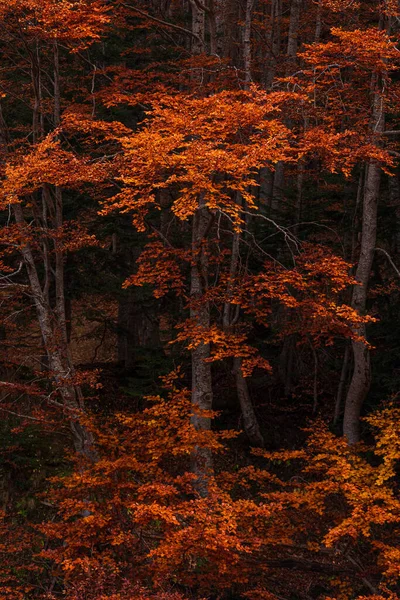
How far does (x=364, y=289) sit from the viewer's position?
12047mm

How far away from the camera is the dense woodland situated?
28.8 feet

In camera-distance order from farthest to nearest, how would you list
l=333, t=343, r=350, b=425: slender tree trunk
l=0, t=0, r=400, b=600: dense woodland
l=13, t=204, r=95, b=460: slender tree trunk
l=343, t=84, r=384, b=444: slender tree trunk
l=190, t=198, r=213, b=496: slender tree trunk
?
l=333, t=343, r=350, b=425: slender tree trunk, l=343, t=84, r=384, b=444: slender tree trunk, l=190, t=198, r=213, b=496: slender tree trunk, l=13, t=204, r=95, b=460: slender tree trunk, l=0, t=0, r=400, b=600: dense woodland

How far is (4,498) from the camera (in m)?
12.6

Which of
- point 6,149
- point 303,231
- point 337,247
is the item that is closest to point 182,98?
point 6,149

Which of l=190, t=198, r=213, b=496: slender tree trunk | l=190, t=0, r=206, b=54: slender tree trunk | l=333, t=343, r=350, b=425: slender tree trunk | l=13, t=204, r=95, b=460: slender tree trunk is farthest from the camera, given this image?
l=333, t=343, r=350, b=425: slender tree trunk

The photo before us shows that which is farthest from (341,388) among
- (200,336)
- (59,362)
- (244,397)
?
(59,362)

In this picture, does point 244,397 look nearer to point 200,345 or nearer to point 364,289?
point 200,345

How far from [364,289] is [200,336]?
3.61 m

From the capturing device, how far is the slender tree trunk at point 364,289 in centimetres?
1202

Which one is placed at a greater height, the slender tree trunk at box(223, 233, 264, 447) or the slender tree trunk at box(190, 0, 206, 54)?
the slender tree trunk at box(190, 0, 206, 54)

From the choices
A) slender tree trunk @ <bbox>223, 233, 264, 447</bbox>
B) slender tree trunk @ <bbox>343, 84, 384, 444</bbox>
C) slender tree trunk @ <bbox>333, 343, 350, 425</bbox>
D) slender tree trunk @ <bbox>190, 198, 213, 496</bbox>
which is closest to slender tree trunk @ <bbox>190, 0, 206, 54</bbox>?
slender tree trunk @ <bbox>190, 198, 213, 496</bbox>

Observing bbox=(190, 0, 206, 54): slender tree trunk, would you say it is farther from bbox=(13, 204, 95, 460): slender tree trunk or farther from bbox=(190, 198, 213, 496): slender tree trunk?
bbox=(13, 204, 95, 460): slender tree trunk

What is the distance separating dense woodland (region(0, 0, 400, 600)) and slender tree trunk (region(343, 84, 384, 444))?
45mm

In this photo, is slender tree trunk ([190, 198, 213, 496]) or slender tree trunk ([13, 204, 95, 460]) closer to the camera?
slender tree trunk ([13, 204, 95, 460])
